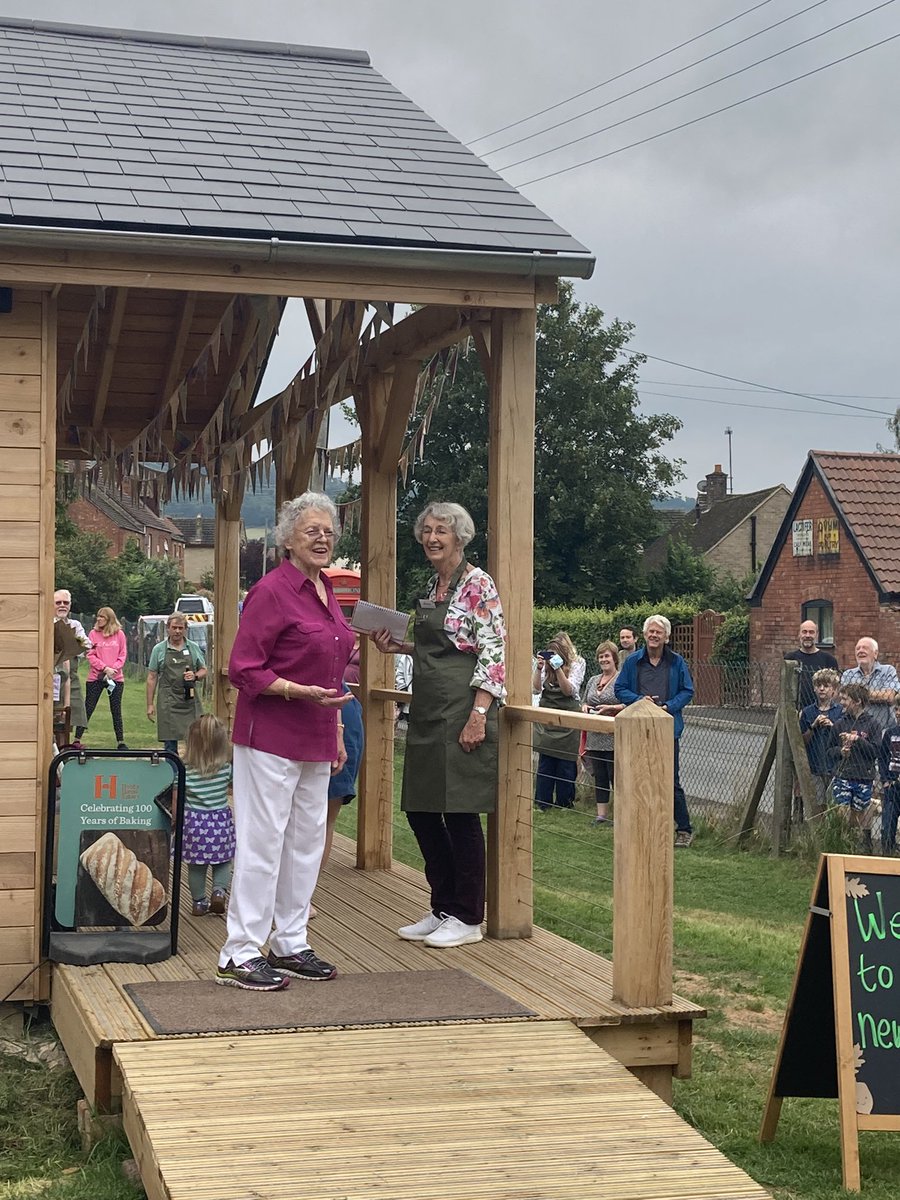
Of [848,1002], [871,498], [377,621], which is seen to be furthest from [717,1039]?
[871,498]

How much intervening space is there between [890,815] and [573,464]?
3849 centimetres

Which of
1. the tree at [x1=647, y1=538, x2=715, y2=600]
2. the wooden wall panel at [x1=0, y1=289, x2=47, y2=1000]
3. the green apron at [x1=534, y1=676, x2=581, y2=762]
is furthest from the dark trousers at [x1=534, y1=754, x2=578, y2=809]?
the tree at [x1=647, y1=538, x2=715, y2=600]

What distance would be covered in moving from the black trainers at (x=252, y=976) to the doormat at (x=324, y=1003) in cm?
3

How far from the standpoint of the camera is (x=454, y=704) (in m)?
6.59

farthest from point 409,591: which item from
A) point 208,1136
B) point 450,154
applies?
Answer: point 208,1136

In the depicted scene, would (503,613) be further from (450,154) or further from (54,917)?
(450,154)

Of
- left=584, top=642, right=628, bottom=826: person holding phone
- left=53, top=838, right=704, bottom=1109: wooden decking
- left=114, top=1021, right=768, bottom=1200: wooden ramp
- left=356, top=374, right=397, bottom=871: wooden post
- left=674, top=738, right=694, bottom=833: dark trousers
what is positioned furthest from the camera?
left=584, top=642, right=628, bottom=826: person holding phone

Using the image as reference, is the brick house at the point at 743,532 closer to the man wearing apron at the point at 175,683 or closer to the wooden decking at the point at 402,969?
the man wearing apron at the point at 175,683

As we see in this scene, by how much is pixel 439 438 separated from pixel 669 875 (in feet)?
142

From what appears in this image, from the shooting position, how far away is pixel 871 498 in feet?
109

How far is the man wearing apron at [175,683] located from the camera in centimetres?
1454

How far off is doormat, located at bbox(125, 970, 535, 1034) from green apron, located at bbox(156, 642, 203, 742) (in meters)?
8.56

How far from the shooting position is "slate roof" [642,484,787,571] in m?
59.8

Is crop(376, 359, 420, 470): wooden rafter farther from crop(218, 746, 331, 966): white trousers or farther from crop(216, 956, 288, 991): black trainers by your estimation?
crop(216, 956, 288, 991): black trainers
